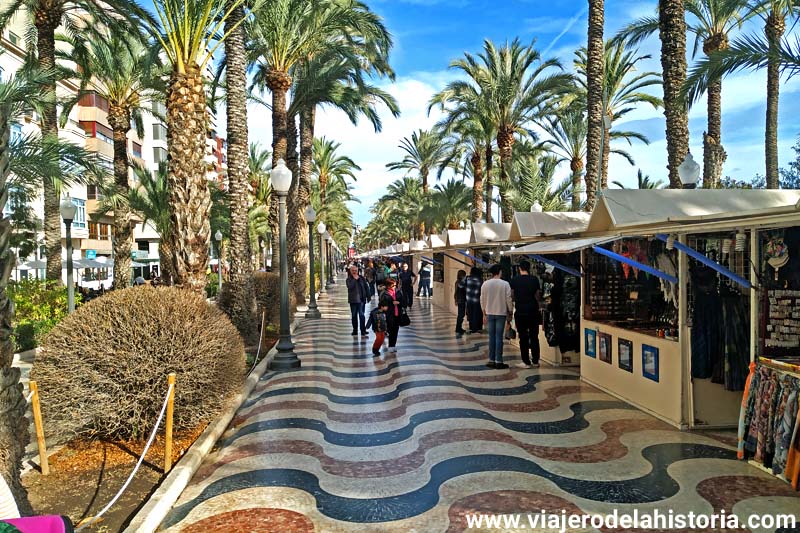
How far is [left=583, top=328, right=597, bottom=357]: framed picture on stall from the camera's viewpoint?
27.6ft

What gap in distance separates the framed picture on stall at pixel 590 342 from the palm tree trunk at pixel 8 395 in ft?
23.4

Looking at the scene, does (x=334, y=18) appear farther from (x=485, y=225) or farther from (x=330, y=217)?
(x=330, y=217)

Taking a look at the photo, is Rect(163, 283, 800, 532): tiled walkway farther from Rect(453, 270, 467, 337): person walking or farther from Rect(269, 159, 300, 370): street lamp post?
Rect(453, 270, 467, 337): person walking

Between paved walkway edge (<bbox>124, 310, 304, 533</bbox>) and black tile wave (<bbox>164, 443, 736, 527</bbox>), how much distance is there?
4.9 inches

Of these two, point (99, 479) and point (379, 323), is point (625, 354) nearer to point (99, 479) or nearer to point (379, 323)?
point (379, 323)

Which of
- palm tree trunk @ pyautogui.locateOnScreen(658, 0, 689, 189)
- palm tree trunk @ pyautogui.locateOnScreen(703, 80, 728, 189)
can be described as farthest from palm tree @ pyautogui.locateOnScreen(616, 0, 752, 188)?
palm tree trunk @ pyautogui.locateOnScreen(658, 0, 689, 189)

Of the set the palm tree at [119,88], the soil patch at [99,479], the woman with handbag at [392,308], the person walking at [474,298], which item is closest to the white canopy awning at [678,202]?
the woman with handbag at [392,308]

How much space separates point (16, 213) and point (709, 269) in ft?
74.7

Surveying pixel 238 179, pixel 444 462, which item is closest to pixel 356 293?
pixel 238 179

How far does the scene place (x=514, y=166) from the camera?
98.5 feet

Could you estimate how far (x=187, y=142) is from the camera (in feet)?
30.2

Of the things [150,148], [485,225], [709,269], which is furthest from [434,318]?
[150,148]

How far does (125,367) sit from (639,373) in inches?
240

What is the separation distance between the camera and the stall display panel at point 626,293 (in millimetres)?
7752
